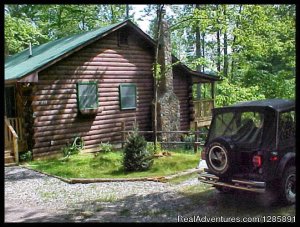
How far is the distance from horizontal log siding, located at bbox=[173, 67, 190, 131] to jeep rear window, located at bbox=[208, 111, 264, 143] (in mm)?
4139

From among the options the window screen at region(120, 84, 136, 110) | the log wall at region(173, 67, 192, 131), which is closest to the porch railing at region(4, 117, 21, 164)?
the log wall at region(173, 67, 192, 131)

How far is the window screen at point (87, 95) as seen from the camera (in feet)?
31.0

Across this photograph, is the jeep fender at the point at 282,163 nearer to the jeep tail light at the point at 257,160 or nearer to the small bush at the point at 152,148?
the jeep tail light at the point at 257,160

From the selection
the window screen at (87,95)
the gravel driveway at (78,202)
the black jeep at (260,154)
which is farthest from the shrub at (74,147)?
the black jeep at (260,154)

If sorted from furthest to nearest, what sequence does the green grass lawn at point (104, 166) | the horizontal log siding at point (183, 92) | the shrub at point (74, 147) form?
the horizontal log siding at point (183, 92) < the shrub at point (74, 147) < the green grass lawn at point (104, 166)

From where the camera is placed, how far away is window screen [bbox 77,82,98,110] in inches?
372

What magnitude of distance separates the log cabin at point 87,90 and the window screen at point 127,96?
0.03 metres

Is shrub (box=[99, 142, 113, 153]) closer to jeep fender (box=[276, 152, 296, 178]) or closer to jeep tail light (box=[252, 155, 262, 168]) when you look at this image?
jeep tail light (box=[252, 155, 262, 168])

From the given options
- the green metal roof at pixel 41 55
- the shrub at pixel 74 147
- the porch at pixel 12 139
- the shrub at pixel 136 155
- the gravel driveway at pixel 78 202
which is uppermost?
the green metal roof at pixel 41 55

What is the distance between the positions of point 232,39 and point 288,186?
13.7 feet

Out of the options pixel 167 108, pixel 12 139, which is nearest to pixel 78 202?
pixel 12 139

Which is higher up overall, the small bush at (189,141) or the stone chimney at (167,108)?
the stone chimney at (167,108)

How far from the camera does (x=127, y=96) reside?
1151 cm

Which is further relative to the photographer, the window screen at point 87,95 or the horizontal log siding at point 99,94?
the window screen at point 87,95
